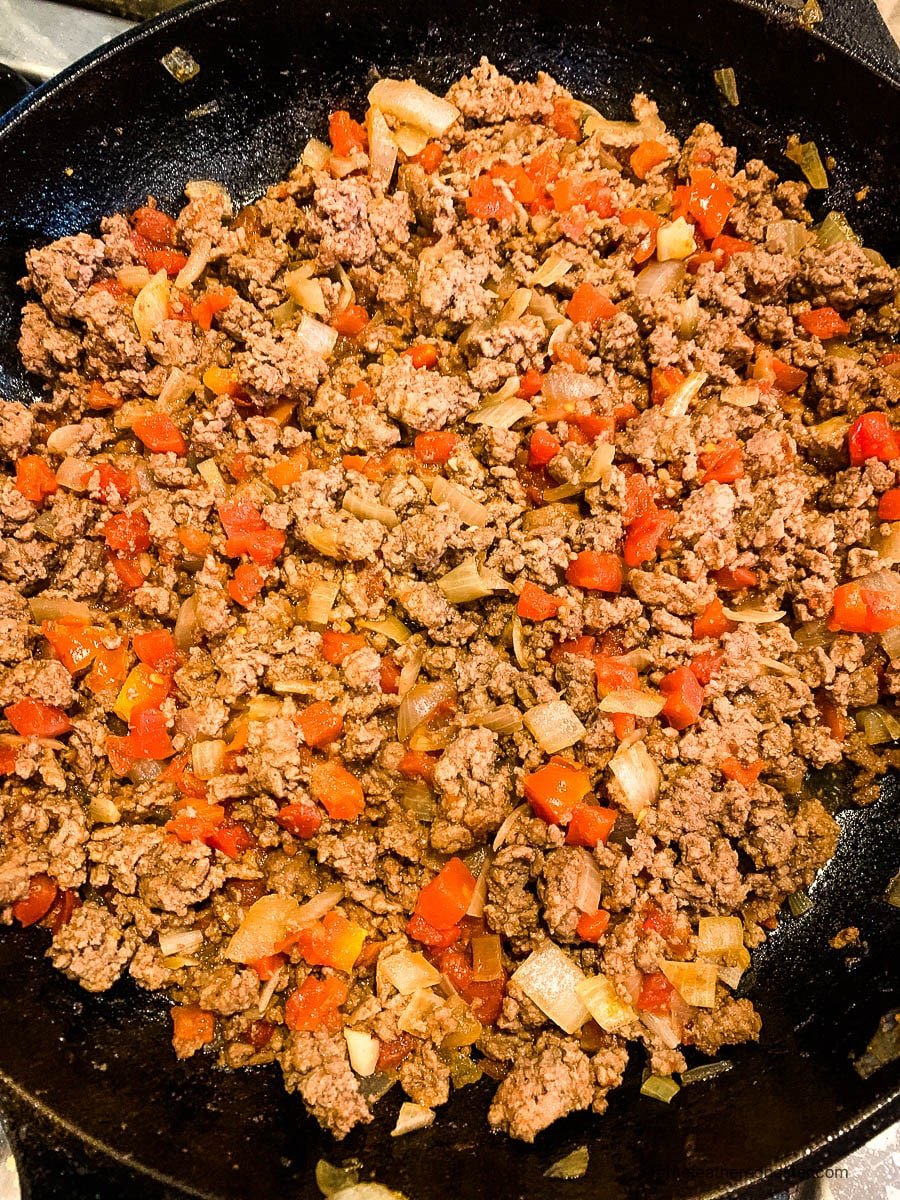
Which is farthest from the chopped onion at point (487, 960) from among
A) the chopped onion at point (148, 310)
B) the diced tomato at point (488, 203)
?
the diced tomato at point (488, 203)

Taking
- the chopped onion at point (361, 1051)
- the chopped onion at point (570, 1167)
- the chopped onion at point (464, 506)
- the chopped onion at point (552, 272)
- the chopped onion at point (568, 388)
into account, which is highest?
the chopped onion at point (552, 272)

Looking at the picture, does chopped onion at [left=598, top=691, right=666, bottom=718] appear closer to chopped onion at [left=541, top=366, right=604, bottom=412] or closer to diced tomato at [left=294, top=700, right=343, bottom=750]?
diced tomato at [left=294, top=700, right=343, bottom=750]

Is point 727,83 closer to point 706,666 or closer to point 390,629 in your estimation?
point 706,666

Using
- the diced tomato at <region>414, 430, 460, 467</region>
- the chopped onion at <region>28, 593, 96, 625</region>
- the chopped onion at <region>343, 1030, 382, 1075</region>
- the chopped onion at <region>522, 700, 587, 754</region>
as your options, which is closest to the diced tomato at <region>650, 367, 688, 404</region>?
the diced tomato at <region>414, 430, 460, 467</region>

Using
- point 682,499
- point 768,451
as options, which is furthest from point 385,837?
point 768,451

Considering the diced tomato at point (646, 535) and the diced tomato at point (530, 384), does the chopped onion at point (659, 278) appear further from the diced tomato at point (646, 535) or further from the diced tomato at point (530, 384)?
the diced tomato at point (646, 535)

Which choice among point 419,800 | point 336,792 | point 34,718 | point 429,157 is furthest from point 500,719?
point 429,157
